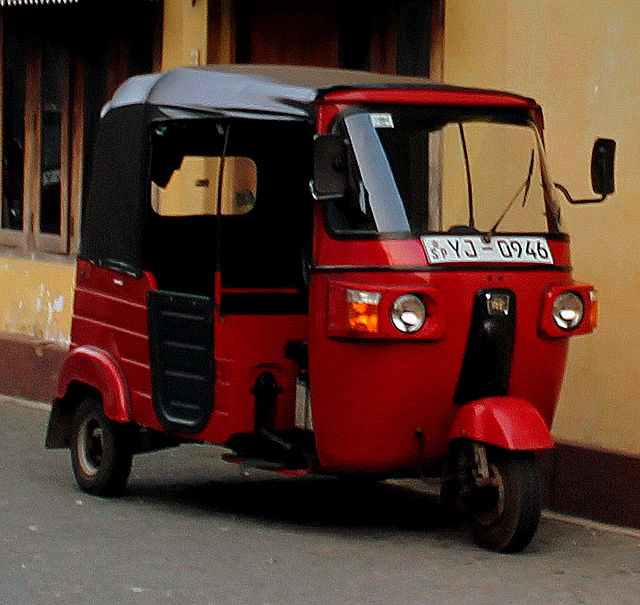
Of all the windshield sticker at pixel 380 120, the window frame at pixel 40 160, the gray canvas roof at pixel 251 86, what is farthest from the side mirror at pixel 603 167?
the window frame at pixel 40 160

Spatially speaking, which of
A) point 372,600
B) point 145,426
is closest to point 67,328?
point 145,426

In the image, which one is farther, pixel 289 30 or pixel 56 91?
pixel 56 91

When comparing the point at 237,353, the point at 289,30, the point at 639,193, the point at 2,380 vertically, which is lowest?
the point at 2,380

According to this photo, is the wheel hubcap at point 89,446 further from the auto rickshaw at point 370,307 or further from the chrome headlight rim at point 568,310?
the chrome headlight rim at point 568,310

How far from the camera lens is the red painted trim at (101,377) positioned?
9.52 metres

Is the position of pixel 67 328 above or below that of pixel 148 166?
below

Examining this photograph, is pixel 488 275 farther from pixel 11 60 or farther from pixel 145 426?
pixel 11 60

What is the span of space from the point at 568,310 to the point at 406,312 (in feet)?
2.74

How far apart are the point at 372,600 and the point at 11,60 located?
378 inches

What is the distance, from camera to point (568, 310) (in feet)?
27.8

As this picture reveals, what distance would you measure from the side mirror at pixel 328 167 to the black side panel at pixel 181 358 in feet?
3.44

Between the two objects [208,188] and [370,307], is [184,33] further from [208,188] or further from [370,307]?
[370,307]

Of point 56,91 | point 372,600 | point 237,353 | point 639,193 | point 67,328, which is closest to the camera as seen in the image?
point 372,600

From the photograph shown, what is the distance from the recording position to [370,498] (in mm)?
9984
